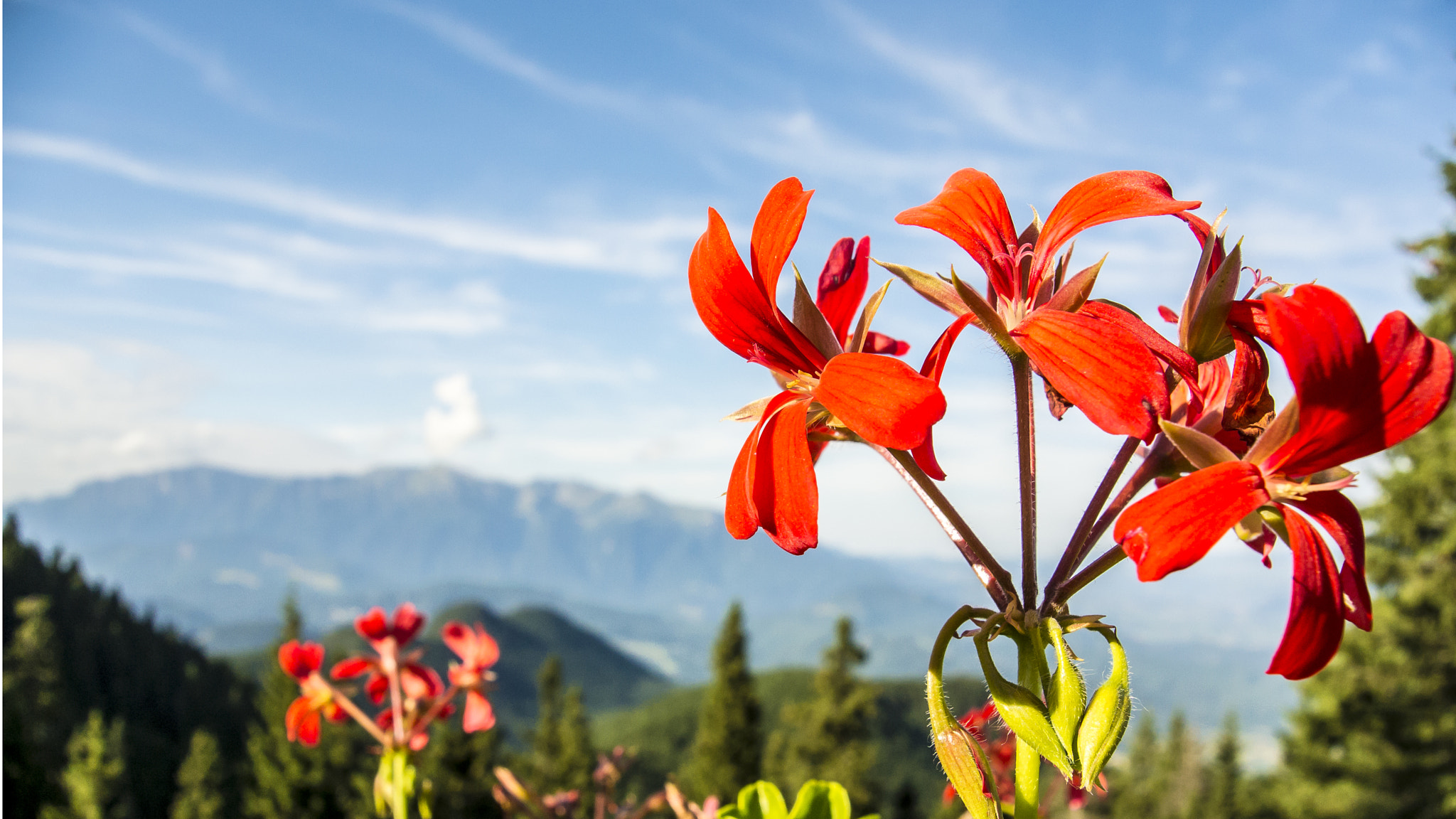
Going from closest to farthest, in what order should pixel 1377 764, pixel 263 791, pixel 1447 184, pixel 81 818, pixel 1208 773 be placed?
pixel 1447 184
pixel 1377 764
pixel 81 818
pixel 263 791
pixel 1208 773

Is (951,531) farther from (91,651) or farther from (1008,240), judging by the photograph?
(91,651)

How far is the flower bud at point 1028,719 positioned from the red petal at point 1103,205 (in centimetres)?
52

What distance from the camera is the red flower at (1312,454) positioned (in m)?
0.86

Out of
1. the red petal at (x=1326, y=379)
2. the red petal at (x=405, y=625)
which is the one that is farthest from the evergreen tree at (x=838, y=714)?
the red petal at (x=1326, y=379)

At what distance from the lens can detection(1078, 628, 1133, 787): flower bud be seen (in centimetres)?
99

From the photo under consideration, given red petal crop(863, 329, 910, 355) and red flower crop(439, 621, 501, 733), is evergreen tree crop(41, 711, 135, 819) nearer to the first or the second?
red flower crop(439, 621, 501, 733)

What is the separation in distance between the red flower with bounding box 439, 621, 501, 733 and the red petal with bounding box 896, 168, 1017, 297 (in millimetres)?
2050

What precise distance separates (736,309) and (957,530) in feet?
1.38

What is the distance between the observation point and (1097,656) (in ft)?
3.61

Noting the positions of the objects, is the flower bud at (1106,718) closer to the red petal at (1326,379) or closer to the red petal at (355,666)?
the red petal at (1326,379)

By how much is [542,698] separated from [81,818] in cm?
2661

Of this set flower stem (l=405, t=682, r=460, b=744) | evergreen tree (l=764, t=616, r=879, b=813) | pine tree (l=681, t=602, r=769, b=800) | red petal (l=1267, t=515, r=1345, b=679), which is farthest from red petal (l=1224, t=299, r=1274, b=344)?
pine tree (l=681, t=602, r=769, b=800)

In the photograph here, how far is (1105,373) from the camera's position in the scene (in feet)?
3.01

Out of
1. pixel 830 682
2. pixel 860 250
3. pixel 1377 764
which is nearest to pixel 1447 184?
pixel 1377 764
